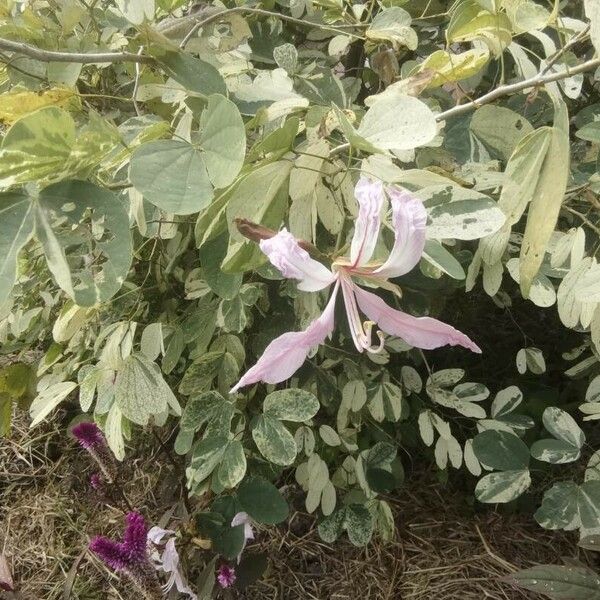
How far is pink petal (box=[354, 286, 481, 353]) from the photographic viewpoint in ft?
1.41

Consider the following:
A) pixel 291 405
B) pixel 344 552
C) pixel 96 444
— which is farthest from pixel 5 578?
pixel 291 405

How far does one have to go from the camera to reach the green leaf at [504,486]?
866 mm

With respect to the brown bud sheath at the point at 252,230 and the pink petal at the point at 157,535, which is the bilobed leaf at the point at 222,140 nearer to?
the brown bud sheath at the point at 252,230

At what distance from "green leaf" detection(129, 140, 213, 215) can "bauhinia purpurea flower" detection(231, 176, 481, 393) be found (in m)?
0.07

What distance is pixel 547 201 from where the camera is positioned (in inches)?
17.4

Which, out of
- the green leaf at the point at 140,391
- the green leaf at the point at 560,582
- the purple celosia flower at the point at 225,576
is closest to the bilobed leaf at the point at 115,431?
the green leaf at the point at 140,391

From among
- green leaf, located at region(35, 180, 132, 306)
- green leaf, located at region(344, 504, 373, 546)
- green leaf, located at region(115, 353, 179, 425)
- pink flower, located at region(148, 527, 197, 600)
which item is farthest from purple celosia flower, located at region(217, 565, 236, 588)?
green leaf, located at region(35, 180, 132, 306)

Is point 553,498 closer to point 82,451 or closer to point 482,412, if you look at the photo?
point 482,412

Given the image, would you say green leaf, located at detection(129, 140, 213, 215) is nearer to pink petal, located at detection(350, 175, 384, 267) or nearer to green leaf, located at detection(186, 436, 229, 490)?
pink petal, located at detection(350, 175, 384, 267)

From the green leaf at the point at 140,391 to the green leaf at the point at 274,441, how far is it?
0.11m

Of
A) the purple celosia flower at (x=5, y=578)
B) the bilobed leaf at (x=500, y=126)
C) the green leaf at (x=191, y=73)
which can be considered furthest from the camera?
the purple celosia flower at (x=5, y=578)

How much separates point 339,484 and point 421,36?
0.65 metres

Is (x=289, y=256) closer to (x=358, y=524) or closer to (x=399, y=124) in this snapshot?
(x=399, y=124)

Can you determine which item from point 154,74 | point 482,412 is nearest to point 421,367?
point 482,412
